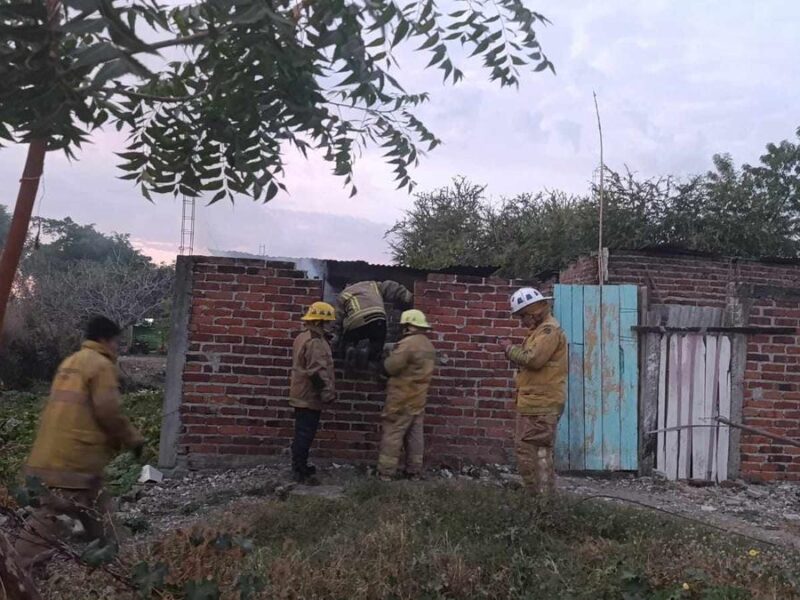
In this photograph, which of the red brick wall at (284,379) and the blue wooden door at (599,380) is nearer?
the red brick wall at (284,379)

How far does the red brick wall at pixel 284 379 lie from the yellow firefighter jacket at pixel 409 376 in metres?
0.43

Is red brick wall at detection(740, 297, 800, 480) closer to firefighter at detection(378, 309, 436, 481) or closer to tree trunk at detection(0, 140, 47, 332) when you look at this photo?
firefighter at detection(378, 309, 436, 481)

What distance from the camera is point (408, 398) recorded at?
6656 millimetres

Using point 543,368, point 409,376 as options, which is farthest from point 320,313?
point 543,368

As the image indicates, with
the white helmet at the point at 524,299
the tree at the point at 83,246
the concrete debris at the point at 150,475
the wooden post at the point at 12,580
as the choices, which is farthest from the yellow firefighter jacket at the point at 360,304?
the tree at the point at 83,246

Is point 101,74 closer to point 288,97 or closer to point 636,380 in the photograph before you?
point 288,97

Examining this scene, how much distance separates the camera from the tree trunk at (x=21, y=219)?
1.71 metres

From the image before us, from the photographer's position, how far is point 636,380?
742 centimetres

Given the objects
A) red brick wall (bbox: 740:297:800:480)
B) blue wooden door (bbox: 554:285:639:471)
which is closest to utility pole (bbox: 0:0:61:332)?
blue wooden door (bbox: 554:285:639:471)

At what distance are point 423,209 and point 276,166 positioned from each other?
59.4 ft

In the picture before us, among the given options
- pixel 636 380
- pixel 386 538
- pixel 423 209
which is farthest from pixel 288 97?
pixel 423 209

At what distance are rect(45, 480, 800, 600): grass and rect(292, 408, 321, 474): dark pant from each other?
0.98 meters

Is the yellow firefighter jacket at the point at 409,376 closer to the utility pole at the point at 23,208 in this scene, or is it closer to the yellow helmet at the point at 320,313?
the yellow helmet at the point at 320,313

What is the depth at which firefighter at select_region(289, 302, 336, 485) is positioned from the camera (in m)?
6.41
